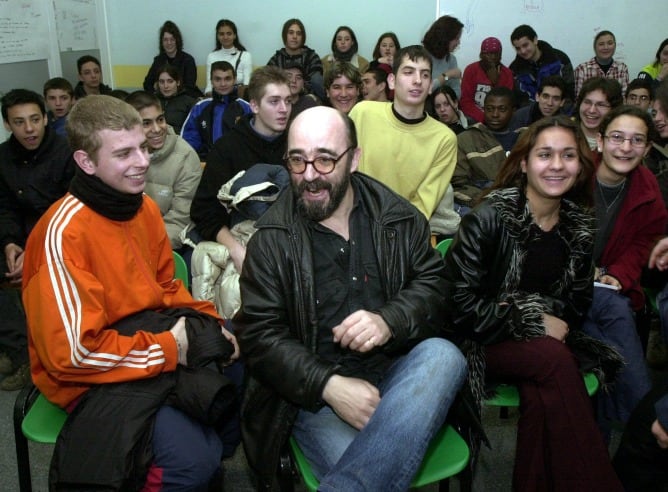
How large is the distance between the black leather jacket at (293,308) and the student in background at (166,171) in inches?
52.7

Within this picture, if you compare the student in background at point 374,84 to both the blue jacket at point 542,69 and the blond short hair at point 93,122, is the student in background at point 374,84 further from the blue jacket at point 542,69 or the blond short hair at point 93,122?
the blond short hair at point 93,122

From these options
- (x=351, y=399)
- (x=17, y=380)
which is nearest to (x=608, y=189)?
(x=351, y=399)

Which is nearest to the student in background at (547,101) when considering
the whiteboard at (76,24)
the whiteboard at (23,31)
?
the whiteboard at (23,31)

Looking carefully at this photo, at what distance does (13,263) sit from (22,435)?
127 centimetres

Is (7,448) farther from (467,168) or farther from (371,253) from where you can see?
(467,168)

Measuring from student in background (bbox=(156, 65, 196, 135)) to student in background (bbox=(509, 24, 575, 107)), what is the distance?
3.48m

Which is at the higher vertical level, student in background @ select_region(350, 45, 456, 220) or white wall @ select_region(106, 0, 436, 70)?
white wall @ select_region(106, 0, 436, 70)

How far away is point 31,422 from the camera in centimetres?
179

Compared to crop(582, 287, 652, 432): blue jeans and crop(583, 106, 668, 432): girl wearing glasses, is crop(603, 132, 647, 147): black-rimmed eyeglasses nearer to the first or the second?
crop(583, 106, 668, 432): girl wearing glasses

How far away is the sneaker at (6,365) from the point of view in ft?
9.86

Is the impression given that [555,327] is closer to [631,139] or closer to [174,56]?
[631,139]

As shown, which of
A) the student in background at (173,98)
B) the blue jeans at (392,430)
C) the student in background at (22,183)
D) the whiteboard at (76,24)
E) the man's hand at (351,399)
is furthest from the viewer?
the whiteboard at (76,24)

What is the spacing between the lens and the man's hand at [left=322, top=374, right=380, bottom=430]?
5.14ft

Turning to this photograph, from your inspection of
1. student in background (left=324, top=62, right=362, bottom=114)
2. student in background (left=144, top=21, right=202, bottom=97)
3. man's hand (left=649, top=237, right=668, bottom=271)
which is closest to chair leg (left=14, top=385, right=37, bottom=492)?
man's hand (left=649, top=237, right=668, bottom=271)
